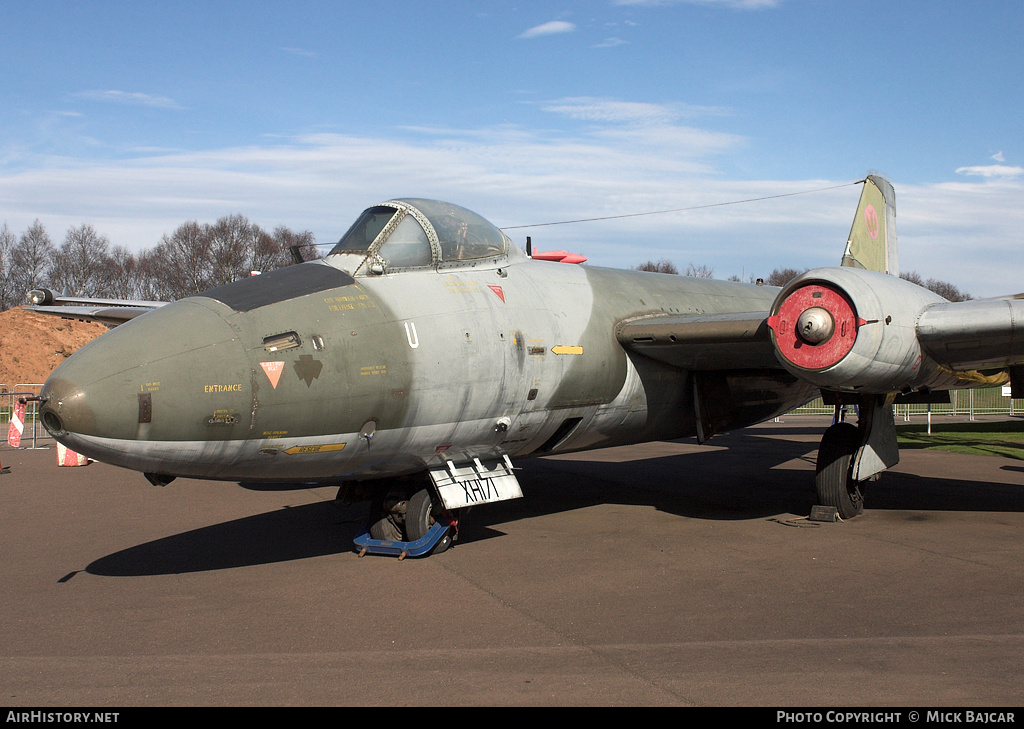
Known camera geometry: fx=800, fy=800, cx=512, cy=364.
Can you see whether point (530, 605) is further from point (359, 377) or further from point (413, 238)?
point (413, 238)

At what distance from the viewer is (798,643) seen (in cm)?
534

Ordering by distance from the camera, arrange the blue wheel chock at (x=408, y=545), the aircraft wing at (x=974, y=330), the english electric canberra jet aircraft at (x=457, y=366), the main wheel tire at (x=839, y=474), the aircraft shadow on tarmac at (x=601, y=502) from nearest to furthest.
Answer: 1. the english electric canberra jet aircraft at (x=457, y=366)
2. the aircraft wing at (x=974, y=330)
3. the blue wheel chock at (x=408, y=545)
4. the aircraft shadow on tarmac at (x=601, y=502)
5. the main wheel tire at (x=839, y=474)

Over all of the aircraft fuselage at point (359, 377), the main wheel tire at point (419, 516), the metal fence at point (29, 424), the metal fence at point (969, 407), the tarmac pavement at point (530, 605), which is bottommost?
the metal fence at point (969, 407)

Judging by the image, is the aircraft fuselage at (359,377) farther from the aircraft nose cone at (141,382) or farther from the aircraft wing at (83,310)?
the aircraft wing at (83,310)

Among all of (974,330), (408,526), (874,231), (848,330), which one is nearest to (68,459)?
(408,526)

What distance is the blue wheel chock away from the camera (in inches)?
311

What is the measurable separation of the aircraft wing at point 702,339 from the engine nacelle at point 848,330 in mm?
413

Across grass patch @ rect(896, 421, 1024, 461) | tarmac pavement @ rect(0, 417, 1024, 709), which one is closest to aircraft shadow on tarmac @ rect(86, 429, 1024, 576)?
tarmac pavement @ rect(0, 417, 1024, 709)

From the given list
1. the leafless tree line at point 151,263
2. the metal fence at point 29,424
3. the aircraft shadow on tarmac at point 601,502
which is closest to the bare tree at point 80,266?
the leafless tree line at point 151,263

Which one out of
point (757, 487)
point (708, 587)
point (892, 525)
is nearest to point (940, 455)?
point (757, 487)

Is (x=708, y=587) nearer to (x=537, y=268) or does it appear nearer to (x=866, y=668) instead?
(x=866, y=668)

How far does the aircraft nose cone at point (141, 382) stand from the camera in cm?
548

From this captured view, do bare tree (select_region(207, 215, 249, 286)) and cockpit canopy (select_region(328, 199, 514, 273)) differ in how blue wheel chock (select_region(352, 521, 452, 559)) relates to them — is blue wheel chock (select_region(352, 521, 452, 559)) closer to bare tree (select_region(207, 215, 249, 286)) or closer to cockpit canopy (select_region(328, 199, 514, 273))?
cockpit canopy (select_region(328, 199, 514, 273))

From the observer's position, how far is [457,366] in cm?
720
